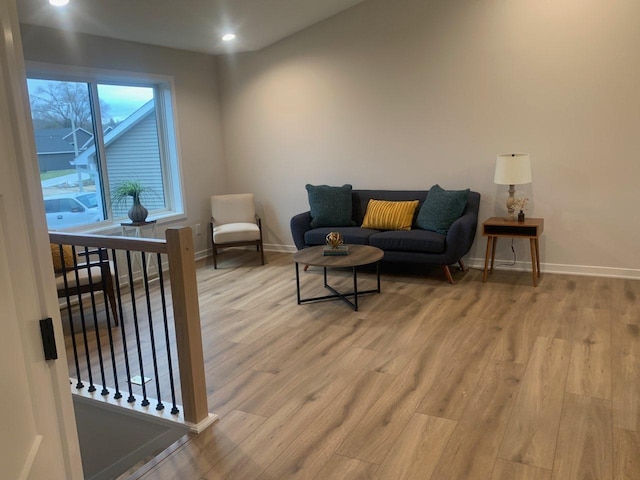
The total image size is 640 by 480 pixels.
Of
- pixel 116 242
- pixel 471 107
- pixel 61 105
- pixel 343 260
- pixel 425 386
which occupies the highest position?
pixel 61 105

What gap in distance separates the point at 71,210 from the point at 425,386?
377cm

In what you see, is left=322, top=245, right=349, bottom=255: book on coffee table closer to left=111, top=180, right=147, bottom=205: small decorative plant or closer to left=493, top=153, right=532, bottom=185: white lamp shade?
left=493, top=153, right=532, bottom=185: white lamp shade

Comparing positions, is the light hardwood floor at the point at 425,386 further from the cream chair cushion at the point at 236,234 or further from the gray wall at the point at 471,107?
the cream chair cushion at the point at 236,234

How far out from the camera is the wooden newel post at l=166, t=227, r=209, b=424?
2.27 m

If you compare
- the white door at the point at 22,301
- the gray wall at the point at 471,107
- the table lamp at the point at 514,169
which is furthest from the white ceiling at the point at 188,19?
the white door at the point at 22,301

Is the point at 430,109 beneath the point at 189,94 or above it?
beneath

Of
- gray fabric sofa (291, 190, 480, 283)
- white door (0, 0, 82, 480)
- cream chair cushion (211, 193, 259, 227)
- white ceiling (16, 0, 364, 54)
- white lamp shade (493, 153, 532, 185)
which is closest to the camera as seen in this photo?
white door (0, 0, 82, 480)

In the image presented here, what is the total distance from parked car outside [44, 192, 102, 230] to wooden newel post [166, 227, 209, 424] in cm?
286

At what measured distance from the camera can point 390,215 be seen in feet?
16.9

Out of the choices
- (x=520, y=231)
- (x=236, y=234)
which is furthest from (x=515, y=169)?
(x=236, y=234)

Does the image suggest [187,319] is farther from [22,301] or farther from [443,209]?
[443,209]

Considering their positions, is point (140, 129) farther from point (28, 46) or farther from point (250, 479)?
point (250, 479)

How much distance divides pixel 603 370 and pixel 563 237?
2.24m

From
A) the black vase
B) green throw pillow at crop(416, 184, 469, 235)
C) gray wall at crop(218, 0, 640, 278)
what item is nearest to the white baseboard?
gray wall at crop(218, 0, 640, 278)
